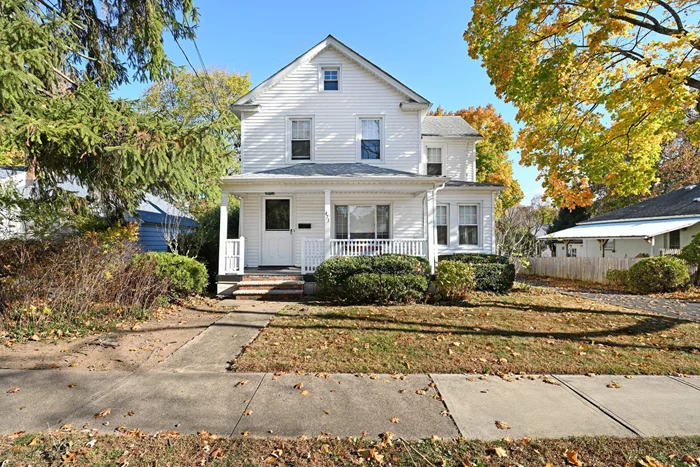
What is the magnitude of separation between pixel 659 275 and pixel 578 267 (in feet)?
16.0

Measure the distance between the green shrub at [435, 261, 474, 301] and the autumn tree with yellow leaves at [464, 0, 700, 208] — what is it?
159 inches

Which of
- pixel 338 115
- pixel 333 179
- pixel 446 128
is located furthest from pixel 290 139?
pixel 446 128

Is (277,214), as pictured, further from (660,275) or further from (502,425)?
(660,275)

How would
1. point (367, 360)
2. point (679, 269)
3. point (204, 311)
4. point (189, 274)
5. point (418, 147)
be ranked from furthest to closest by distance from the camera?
point (418, 147) → point (679, 269) → point (189, 274) → point (204, 311) → point (367, 360)

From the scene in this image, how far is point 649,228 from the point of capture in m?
17.8

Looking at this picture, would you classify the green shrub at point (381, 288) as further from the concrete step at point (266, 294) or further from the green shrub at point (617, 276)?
the green shrub at point (617, 276)

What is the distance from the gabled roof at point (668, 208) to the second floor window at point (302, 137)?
18601 mm

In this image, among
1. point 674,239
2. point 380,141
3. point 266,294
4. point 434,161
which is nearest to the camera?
point 266,294

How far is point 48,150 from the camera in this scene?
20.1 feet

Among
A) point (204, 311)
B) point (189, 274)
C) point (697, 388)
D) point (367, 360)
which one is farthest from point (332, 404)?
point (189, 274)

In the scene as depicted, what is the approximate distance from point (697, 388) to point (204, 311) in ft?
28.5

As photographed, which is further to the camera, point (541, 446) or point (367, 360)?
point (367, 360)

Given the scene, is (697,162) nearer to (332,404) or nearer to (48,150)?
(332,404)

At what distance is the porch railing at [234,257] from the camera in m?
10.9
